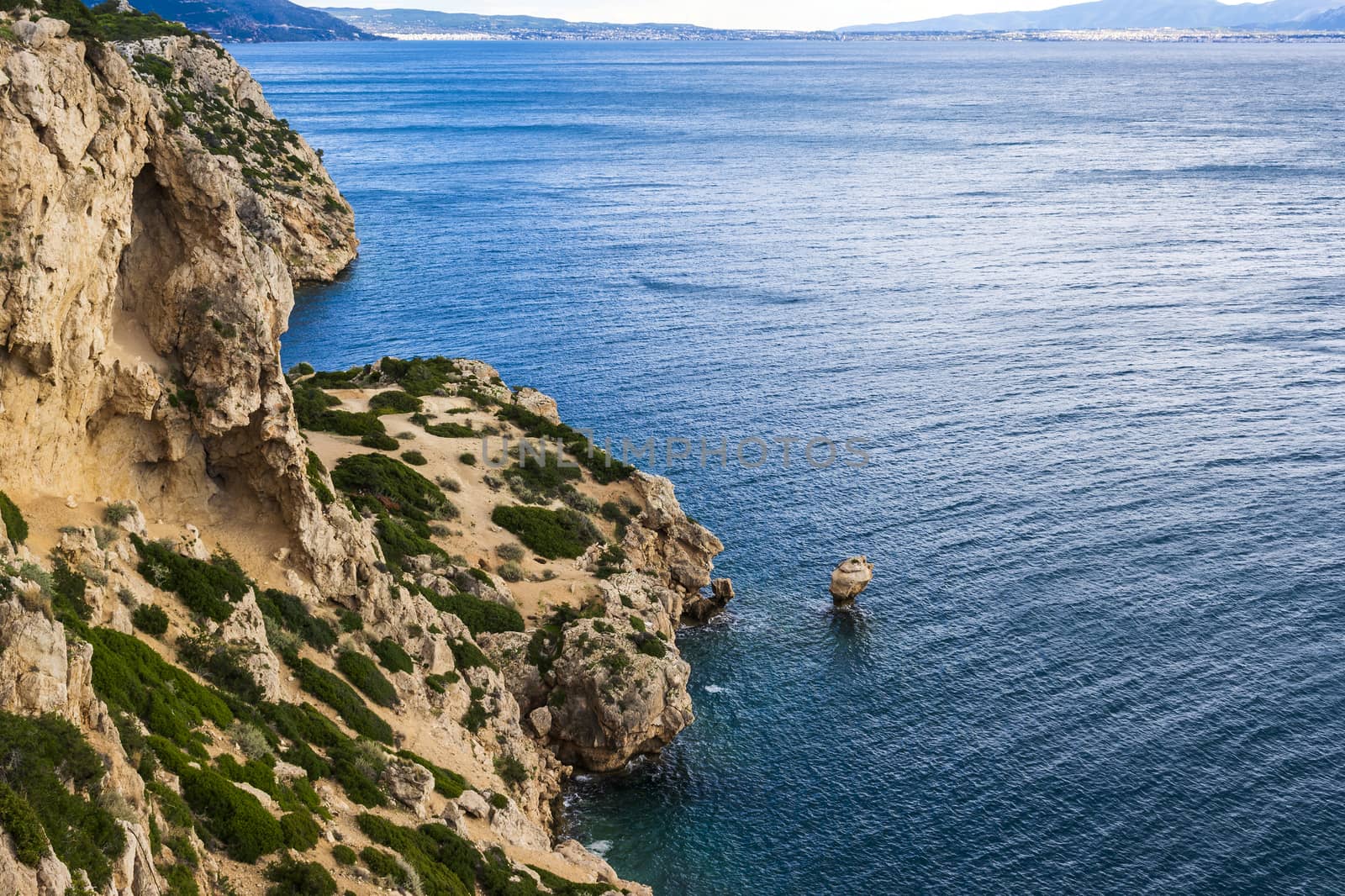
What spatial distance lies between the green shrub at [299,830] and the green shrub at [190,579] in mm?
8319

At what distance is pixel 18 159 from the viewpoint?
1250 inches

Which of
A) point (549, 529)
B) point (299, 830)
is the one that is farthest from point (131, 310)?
point (549, 529)

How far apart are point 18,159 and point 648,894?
108ft

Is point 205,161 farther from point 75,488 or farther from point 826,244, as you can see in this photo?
point 826,244

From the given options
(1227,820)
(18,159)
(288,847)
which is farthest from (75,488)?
(1227,820)

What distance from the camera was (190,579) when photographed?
38.8 meters

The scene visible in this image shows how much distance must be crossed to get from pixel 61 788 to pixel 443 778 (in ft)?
73.5

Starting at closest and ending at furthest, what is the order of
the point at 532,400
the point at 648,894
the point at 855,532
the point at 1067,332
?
1. the point at 648,894
2. the point at 855,532
3. the point at 532,400
4. the point at 1067,332

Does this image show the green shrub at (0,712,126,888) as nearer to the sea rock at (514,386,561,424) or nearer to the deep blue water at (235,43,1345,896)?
the deep blue water at (235,43,1345,896)

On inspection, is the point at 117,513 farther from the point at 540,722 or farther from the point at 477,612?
the point at 540,722

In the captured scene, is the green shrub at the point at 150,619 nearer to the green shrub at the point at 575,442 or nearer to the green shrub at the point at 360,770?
the green shrub at the point at 360,770

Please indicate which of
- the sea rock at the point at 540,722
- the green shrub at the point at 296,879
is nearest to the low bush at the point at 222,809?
the green shrub at the point at 296,879

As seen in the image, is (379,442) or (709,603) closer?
(709,603)

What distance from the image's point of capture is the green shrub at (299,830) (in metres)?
32.3
